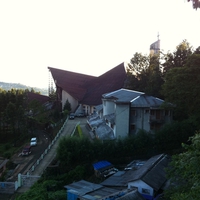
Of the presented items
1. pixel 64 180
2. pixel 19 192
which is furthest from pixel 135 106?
pixel 19 192

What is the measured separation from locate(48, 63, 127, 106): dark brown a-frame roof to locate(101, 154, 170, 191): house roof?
22.7 meters

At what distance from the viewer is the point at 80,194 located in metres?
11.9

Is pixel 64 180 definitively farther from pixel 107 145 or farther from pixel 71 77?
pixel 71 77

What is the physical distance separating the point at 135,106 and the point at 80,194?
10.5m

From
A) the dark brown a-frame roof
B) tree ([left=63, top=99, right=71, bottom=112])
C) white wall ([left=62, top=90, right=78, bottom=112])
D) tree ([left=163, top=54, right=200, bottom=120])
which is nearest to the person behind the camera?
tree ([left=163, top=54, right=200, bottom=120])

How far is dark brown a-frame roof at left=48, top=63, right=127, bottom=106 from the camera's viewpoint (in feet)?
128

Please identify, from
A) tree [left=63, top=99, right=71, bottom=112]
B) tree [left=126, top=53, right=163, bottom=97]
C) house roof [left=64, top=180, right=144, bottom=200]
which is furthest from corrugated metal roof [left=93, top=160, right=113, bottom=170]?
tree [left=63, top=99, right=71, bottom=112]

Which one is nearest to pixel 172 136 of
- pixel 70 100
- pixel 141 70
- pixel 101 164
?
pixel 101 164

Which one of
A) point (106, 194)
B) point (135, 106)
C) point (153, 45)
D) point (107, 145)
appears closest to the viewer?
point (106, 194)

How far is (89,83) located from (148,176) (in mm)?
34145

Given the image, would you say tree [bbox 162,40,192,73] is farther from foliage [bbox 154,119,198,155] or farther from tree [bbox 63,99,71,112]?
tree [bbox 63,99,71,112]

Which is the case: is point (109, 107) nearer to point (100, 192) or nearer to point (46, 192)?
point (46, 192)

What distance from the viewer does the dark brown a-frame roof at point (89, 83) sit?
1531 inches

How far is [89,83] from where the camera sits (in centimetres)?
4556
